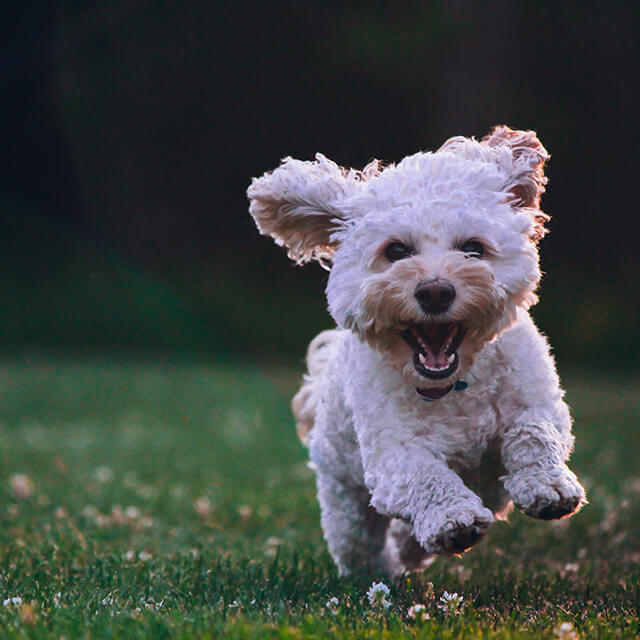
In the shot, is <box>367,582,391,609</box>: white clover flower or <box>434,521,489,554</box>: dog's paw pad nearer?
<box>434,521,489,554</box>: dog's paw pad

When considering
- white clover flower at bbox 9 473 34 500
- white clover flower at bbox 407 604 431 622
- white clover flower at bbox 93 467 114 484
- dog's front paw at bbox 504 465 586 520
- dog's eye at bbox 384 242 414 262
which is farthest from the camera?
white clover flower at bbox 93 467 114 484

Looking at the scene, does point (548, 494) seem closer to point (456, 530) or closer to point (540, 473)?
point (540, 473)

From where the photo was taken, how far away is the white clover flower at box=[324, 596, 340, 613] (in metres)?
3.55

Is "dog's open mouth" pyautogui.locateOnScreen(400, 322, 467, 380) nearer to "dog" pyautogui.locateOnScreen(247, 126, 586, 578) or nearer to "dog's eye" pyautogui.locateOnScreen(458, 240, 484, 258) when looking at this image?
"dog" pyautogui.locateOnScreen(247, 126, 586, 578)

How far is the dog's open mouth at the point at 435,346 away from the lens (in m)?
3.56

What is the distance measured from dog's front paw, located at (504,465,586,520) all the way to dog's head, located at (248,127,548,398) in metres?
0.45

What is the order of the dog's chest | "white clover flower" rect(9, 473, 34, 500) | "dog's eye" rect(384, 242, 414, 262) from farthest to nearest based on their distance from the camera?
"white clover flower" rect(9, 473, 34, 500), the dog's chest, "dog's eye" rect(384, 242, 414, 262)

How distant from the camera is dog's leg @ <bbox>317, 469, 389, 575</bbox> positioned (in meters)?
4.57

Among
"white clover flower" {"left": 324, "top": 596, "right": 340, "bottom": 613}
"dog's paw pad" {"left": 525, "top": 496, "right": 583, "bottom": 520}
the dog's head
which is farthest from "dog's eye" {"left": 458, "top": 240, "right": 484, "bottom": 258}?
"white clover flower" {"left": 324, "top": 596, "right": 340, "bottom": 613}

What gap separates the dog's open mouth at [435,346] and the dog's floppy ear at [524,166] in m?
0.66

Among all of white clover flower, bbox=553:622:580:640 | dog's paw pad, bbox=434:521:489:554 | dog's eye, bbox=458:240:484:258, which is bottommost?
white clover flower, bbox=553:622:580:640

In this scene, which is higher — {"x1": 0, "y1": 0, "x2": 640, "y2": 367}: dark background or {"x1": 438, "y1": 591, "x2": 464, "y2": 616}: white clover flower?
{"x1": 0, "y1": 0, "x2": 640, "y2": 367}: dark background

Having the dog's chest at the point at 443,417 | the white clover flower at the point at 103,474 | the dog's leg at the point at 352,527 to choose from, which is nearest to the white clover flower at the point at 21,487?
the white clover flower at the point at 103,474

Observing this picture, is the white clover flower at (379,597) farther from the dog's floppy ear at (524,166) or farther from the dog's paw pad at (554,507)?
the dog's floppy ear at (524,166)
